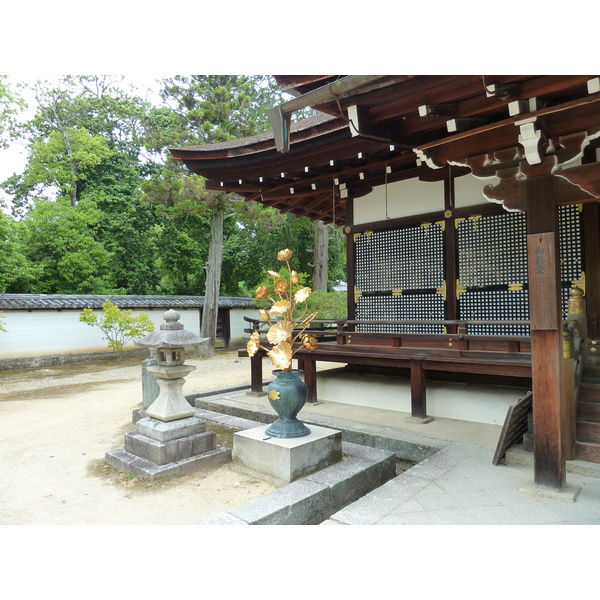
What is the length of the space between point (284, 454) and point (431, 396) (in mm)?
2877

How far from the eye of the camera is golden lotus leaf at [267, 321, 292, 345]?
4.21m

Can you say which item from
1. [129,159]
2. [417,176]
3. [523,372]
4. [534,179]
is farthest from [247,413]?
[129,159]

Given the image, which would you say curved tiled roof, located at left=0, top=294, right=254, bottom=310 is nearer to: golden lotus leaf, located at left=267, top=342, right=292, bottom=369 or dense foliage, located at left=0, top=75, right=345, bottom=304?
dense foliage, located at left=0, top=75, right=345, bottom=304

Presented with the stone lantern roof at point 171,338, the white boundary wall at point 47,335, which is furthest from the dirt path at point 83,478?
the white boundary wall at point 47,335

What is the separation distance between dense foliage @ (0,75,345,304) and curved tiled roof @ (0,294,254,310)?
2.17 m

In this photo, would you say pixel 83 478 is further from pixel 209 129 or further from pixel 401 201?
pixel 209 129

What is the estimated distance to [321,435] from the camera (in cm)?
429

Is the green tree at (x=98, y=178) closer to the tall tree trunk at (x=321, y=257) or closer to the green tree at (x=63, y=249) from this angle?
the green tree at (x=63, y=249)

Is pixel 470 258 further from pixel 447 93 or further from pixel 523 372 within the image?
pixel 447 93

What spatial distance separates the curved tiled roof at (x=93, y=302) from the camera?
13.1m

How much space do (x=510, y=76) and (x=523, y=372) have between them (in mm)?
3047

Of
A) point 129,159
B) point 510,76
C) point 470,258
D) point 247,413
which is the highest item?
point 129,159

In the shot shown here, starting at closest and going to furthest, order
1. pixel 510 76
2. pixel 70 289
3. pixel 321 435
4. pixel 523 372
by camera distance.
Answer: pixel 510 76 → pixel 321 435 → pixel 523 372 → pixel 70 289

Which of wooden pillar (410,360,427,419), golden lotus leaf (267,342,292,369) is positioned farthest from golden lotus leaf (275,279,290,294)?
wooden pillar (410,360,427,419)
